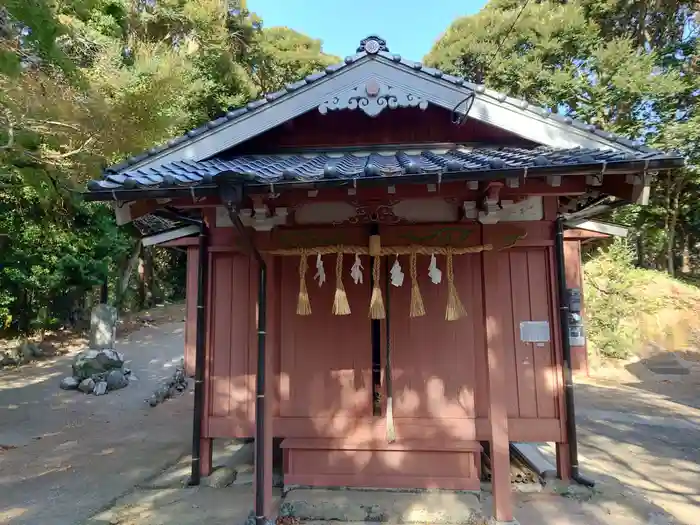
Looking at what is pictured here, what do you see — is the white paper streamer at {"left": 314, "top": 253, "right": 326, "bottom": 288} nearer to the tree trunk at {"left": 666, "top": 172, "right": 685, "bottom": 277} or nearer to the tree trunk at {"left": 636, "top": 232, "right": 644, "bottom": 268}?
the tree trunk at {"left": 666, "top": 172, "right": 685, "bottom": 277}

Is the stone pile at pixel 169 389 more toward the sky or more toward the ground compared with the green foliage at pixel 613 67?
more toward the ground

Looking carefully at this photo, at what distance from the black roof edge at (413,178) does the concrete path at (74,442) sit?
135 inches

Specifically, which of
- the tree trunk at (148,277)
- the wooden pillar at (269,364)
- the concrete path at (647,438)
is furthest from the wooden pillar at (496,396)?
the tree trunk at (148,277)

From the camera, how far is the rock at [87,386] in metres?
10.7

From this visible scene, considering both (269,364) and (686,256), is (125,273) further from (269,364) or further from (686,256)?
(686,256)

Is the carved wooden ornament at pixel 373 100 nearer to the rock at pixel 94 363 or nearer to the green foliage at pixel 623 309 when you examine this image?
the rock at pixel 94 363

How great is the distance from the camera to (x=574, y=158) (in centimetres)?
329

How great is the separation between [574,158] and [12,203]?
14.1 m

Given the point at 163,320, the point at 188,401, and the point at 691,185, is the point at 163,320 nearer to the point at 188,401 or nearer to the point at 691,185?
the point at 188,401

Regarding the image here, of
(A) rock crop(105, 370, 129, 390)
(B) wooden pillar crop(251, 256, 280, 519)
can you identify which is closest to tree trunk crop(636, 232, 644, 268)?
(B) wooden pillar crop(251, 256, 280, 519)

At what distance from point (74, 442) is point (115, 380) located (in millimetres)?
4115

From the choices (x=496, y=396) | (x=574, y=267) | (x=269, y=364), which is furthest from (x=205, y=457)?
(x=574, y=267)

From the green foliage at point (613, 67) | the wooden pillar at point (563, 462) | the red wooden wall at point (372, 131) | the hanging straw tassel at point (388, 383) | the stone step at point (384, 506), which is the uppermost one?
the green foliage at point (613, 67)

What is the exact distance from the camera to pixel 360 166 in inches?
151
